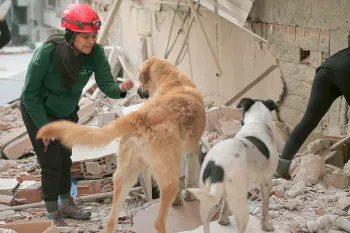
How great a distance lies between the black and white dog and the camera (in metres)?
3.46

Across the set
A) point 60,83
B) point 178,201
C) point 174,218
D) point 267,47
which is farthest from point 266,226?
point 267,47

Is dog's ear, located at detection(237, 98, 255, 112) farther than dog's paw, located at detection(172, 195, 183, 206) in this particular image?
No

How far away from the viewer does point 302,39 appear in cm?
625

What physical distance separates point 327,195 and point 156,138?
196cm

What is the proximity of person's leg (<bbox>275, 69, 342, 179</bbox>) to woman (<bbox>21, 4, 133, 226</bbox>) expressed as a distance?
158cm

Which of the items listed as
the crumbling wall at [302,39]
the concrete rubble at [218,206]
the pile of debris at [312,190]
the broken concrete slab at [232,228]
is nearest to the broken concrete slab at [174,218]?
the concrete rubble at [218,206]

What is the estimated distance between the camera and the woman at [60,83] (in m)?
4.38

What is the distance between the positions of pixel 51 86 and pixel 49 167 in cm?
72

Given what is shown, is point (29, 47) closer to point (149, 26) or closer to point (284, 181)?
point (149, 26)

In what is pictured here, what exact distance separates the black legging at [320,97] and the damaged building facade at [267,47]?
1109 millimetres

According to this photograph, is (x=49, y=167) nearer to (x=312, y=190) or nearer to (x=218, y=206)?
(x=218, y=206)

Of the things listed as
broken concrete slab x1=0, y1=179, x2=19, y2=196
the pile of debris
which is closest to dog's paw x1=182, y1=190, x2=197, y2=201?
the pile of debris

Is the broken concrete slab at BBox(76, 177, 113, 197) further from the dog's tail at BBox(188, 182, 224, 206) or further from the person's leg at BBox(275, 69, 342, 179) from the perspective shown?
the dog's tail at BBox(188, 182, 224, 206)

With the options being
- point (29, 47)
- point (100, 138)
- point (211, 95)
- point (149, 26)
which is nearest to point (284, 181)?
point (100, 138)
